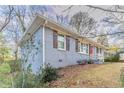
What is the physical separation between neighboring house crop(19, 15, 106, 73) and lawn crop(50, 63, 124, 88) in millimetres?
112

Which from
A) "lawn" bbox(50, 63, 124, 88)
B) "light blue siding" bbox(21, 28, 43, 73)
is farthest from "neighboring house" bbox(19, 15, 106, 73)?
"lawn" bbox(50, 63, 124, 88)

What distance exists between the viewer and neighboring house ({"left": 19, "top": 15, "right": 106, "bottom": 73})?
3621mm

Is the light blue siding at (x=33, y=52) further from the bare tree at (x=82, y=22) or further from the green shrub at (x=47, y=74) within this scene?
the bare tree at (x=82, y=22)

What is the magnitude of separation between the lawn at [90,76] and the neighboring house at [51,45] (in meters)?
0.11

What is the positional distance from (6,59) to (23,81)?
39cm

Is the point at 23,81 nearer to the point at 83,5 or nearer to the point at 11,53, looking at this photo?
the point at 11,53

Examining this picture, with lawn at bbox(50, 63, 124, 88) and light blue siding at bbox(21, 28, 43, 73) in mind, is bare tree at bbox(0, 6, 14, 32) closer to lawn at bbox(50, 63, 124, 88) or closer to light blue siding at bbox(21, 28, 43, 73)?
light blue siding at bbox(21, 28, 43, 73)

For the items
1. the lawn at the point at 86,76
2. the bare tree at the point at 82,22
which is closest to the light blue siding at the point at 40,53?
the lawn at the point at 86,76

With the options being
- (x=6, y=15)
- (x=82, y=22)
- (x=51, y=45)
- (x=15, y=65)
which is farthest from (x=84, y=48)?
(x=6, y=15)

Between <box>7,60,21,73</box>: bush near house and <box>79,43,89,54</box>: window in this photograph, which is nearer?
<box>7,60,21,73</box>: bush near house

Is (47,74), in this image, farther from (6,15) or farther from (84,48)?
(6,15)

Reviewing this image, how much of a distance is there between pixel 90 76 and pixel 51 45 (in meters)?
0.70

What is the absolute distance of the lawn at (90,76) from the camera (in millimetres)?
3633

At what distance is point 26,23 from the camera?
3.64 metres
